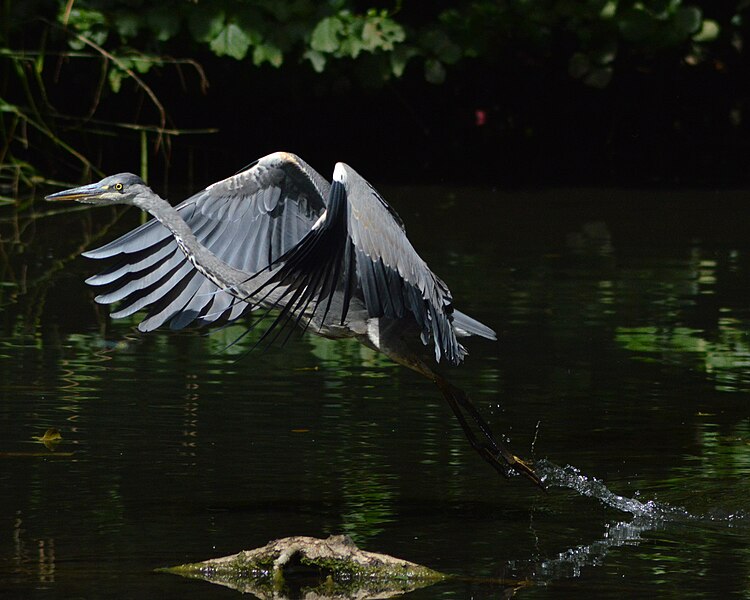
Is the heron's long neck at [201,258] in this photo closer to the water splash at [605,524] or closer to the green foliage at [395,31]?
the water splash at [605,524]

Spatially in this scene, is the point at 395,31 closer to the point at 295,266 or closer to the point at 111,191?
the point at 111,191

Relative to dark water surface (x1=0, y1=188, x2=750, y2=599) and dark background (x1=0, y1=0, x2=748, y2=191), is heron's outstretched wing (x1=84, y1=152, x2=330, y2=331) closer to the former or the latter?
dark water surface (x1=0, y1=188, x2=750, y2=599)

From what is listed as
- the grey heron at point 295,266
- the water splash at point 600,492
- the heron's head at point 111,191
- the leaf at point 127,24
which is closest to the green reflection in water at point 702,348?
the grey heron at point 295,266

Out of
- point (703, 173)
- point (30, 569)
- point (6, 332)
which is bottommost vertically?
point (30, 569)

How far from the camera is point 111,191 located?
6.26 metres

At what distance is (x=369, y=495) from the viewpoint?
19.3 ft

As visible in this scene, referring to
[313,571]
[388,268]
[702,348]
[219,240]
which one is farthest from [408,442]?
[702,348]

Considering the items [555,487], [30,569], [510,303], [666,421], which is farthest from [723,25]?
[30,569]

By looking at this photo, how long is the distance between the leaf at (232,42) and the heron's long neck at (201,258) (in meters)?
8.59

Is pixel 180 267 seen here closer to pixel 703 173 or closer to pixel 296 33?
pixel 296 33

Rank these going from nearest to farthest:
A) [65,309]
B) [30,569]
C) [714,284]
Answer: [30,569] → [65,309] → [714,284]

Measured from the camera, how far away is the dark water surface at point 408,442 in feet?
17.0

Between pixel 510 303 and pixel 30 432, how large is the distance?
3.64 meters

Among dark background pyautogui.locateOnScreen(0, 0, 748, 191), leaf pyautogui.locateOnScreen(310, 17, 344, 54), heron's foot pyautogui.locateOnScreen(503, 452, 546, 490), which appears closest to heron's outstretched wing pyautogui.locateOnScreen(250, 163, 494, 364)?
heron's foot pyautogui.locateOnScreen(503, 452, 546, 490)
